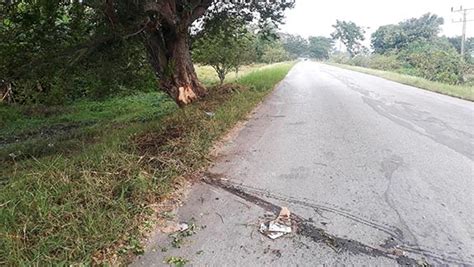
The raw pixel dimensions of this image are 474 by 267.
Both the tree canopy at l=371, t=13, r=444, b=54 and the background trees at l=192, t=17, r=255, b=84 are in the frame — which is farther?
the tree canopy at l=371, t=13, r=444, b=54

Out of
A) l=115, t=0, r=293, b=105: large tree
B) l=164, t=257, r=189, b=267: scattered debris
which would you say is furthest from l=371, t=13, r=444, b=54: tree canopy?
l=164, t=257, r=189, b=267: scattered debris

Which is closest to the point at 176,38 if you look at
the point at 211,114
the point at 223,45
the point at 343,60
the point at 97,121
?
the point at 211,114

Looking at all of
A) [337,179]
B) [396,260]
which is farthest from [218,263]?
[337,179]

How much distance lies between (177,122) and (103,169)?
8.26 feet

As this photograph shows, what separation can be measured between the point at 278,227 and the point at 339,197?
0.90m

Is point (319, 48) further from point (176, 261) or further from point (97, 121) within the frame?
point (176, 261)

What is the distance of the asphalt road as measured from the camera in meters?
2.82

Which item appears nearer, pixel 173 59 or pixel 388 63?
pixel 173 59

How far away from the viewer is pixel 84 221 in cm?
285

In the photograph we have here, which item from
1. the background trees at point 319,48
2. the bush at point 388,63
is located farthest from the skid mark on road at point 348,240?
the background trees at point 319,48

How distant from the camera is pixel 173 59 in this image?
8.55 m

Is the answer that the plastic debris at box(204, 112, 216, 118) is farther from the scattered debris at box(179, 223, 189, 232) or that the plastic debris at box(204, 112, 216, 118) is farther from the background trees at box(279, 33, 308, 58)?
the background trees at box(279, 33, 308, 58)

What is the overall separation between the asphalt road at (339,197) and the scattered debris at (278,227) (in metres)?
0.07

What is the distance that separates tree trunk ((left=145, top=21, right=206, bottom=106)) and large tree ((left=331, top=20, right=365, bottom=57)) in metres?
77.0
